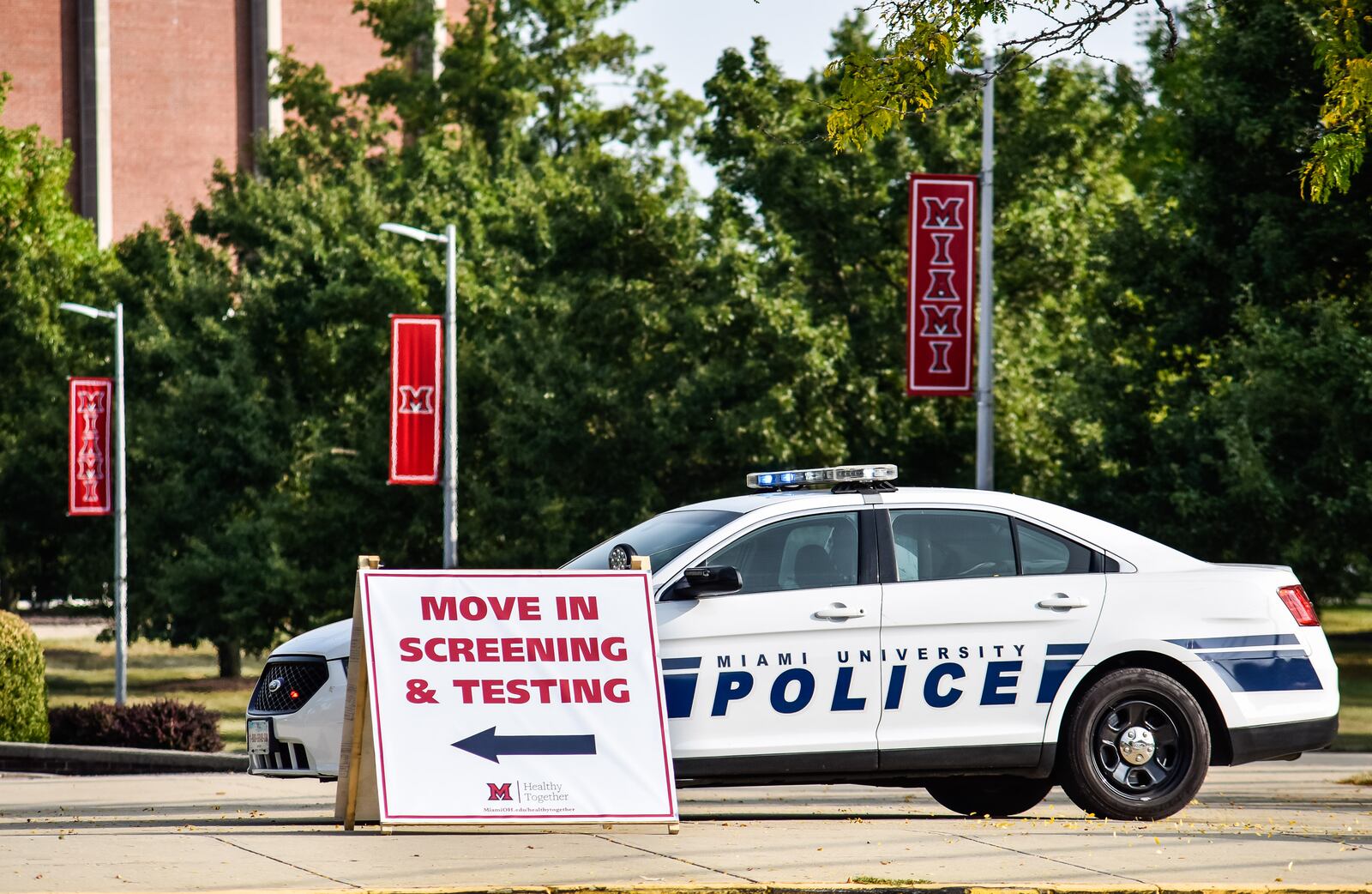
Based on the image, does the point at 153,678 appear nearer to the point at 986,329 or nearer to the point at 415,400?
the point at 415,400

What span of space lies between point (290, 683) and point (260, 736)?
33cm

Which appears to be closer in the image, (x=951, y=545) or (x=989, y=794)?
(x=951, y=545)

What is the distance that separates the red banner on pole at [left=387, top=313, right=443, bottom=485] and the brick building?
37.4 metres

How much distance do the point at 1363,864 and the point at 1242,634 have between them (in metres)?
1.98

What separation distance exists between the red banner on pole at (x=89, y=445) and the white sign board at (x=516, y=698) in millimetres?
27479

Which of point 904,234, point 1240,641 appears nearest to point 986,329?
point 904,234

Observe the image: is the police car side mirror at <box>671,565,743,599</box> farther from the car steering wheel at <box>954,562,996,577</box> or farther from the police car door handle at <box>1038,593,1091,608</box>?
the police car door handle at <box>1038,593,1091,608</box>

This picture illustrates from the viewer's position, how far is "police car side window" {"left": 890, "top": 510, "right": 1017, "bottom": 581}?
931cm

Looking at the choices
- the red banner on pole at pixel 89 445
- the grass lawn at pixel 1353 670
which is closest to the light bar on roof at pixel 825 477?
the grass lawn at pixel 1353 670

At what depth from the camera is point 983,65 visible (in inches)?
880

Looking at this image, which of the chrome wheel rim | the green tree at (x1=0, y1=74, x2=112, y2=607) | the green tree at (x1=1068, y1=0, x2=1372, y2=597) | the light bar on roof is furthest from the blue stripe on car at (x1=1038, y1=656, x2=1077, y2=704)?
the green tree at (x1=0, y1=74, x2=112, y2=607)

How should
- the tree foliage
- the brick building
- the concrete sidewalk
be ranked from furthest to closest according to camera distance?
the brick building < the tree foliage < the concrete sidewalk

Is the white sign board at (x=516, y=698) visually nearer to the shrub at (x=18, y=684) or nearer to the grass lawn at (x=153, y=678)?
the shrub at (x=18, y=684)

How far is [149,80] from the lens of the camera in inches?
2480
